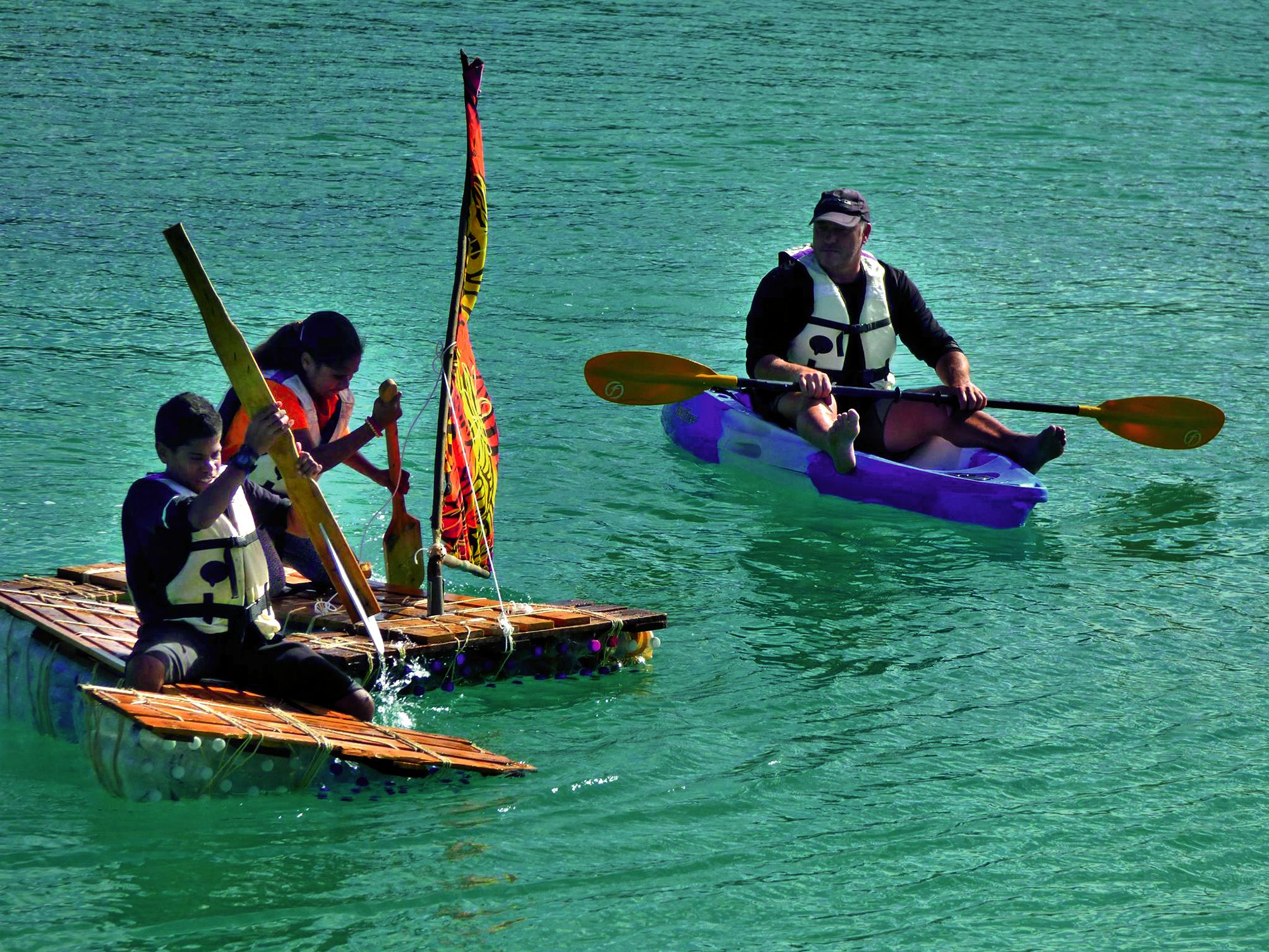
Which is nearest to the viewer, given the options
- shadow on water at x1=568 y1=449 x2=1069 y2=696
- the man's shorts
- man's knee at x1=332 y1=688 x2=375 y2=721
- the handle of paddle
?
man's knee at x1=332 y1=688 x2=375 y2=721

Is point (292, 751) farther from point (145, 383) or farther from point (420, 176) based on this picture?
point (420, 176)

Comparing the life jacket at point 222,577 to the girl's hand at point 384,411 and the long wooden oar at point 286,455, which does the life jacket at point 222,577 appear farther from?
the girl's hand at point 384,411

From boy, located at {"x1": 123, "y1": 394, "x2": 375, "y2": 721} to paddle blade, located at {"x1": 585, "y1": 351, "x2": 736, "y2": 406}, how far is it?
11.0 ft

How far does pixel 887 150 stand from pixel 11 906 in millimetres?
12439

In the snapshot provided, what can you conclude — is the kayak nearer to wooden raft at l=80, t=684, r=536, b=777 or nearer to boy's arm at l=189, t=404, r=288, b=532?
wooden raft at l=80, t=684, r=536, b=777

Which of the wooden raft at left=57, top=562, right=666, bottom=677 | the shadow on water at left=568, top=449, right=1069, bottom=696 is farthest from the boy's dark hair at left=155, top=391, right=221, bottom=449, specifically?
the shadow on water at left=568, top=449, right=1069, bottom=696

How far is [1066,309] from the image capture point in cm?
1172

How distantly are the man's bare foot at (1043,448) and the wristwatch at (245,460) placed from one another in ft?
13.6

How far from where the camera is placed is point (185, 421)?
15.5 feet

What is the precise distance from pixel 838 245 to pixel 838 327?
1.23 ft

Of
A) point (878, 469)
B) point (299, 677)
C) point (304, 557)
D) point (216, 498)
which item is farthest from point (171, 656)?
point (878, 469)

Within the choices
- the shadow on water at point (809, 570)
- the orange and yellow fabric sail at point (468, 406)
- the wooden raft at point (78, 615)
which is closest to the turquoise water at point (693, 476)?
the shadow on water at point (809, 570)

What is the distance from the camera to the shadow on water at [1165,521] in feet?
25.4

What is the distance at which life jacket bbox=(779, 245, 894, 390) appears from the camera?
8.02m
